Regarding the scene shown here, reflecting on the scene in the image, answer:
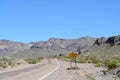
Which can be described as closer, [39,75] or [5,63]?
[39,75]

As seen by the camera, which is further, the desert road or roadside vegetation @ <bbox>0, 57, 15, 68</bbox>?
roadside vegetation @ <bbox>0, 57, 15, 68</bbox>

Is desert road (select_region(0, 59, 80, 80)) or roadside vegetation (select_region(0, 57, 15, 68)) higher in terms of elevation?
roadside vegetation (select_region(0, 57, 15, 68))

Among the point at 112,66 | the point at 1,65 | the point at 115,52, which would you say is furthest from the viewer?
the point at 115,52

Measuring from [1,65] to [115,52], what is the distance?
137803 mm

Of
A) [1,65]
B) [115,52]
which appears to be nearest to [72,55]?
[1,65]

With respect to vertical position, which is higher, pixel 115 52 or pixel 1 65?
pixel 115 52

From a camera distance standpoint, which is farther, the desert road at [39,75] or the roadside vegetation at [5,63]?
the roadside vegetation at [5,63]

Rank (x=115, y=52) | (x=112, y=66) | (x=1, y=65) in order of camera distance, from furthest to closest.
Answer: (x=115, y=52)
(x=1, y=65)
(x=112, y=66)

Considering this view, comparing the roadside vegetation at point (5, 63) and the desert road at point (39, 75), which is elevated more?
the roadside vegetation at point (5, 63)

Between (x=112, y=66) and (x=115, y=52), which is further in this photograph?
(x=115, y=52)

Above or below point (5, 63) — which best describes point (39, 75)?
below

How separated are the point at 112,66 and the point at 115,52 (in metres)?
145

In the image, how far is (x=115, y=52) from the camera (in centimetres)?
19975

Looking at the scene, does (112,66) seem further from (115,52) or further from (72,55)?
(115,52)
